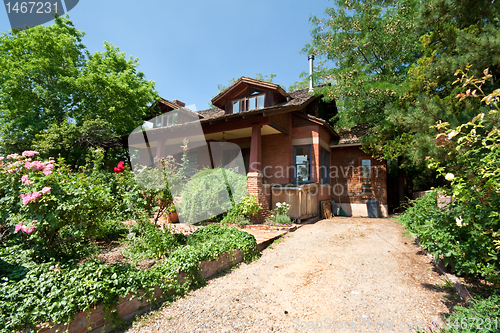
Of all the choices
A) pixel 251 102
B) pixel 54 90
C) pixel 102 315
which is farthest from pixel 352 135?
pixel 54 90

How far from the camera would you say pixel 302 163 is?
12047 millimetres

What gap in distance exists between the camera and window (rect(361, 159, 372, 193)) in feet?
43.5

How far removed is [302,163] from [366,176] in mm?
4048

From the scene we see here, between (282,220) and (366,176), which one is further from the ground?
(366,176)

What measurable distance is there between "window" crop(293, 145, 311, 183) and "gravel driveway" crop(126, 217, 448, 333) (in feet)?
18.9

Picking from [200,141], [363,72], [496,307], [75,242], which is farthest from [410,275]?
[200,141]

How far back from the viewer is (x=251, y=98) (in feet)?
41.0

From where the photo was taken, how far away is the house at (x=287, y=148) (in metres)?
9.89

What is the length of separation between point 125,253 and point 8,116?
16.3 meters

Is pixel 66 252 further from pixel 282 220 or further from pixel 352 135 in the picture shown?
pixel 352 135

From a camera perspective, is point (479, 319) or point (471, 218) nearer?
point (479, 319)

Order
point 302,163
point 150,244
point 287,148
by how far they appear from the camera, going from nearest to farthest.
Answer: point 150,244 → point 287,148 → point 302,163

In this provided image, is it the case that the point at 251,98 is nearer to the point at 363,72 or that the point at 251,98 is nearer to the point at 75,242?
the point at 363,72

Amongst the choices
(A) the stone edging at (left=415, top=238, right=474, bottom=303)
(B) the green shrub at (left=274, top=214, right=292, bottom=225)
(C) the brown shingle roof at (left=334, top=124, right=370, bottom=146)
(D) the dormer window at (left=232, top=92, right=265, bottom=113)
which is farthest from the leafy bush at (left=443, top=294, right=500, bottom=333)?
(C) the brown shingle roof at (left=334, top=124, right=370, bottom=146)
